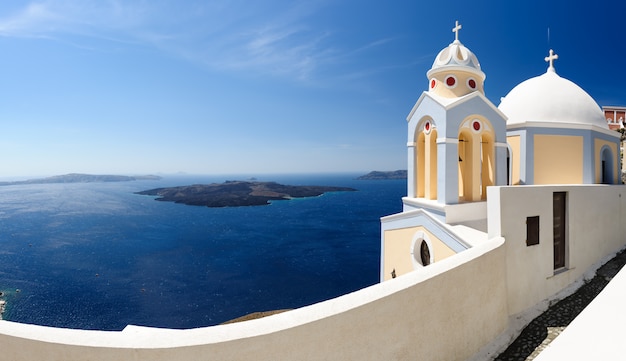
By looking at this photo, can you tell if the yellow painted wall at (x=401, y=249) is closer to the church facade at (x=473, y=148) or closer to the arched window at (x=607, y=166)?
the church facade at (x=473, y=148)

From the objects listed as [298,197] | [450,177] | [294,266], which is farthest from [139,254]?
[298,197]

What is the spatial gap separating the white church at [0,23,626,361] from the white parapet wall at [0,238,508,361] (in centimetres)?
1

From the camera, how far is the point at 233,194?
108438 millimetres

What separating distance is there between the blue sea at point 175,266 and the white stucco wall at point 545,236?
78.3ft

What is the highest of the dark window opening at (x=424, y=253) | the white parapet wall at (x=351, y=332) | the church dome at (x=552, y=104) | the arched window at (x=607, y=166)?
the church dome at (x=552, y=104)

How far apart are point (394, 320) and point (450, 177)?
6110mm

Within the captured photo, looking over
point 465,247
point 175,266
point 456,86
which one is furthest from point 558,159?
point 175,266

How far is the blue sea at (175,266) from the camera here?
27469 mm

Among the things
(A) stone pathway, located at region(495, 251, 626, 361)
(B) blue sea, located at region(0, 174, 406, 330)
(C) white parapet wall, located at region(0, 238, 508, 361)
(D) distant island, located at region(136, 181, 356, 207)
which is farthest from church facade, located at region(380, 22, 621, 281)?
(D) distant island, located at region(136, 181, 356, 207)

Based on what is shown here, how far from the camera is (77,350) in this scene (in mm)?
2518

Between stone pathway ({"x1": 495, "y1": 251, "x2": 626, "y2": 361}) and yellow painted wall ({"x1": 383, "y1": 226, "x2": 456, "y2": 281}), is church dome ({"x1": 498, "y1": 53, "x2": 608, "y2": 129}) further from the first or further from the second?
stone pathway ({"x1": 495, "y1": 251, "x2": 626, "y2": 361})

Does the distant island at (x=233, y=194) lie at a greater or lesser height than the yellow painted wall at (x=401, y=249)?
lesser

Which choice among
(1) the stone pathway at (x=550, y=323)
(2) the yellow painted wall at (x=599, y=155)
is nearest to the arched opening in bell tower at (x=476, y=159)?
(1) the stone pathway at (x=550, y=323)

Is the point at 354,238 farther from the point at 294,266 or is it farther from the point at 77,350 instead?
the point at 77,350
